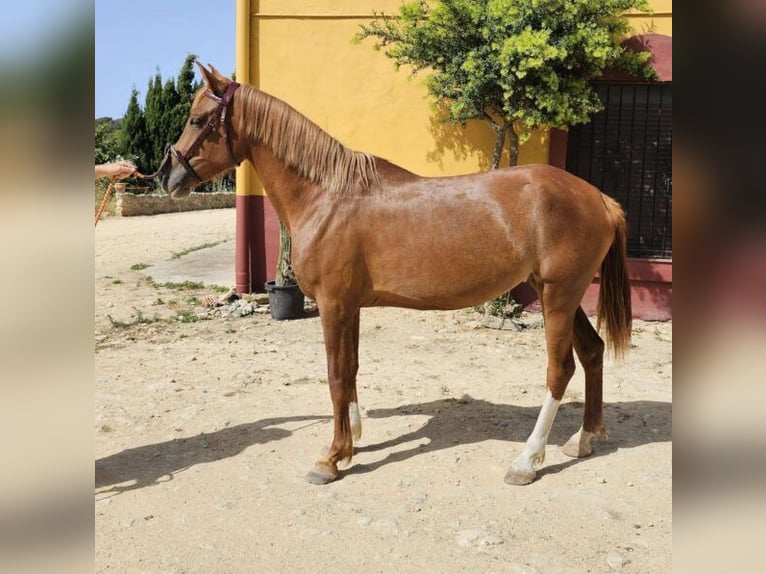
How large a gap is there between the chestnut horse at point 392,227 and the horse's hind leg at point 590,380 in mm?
352

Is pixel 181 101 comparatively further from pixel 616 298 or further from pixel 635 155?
pixel 616 298

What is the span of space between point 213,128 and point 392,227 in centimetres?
115

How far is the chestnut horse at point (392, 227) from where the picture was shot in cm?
329

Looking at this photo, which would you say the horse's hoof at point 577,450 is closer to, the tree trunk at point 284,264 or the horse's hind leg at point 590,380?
the horse's hind leg at point 590,380

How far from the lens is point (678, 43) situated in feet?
2.04

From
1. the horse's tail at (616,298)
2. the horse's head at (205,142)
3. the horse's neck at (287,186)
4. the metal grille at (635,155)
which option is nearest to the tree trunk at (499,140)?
→ the metal grille at (635,155)

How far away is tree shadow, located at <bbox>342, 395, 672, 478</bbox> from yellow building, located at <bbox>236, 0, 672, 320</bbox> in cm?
385

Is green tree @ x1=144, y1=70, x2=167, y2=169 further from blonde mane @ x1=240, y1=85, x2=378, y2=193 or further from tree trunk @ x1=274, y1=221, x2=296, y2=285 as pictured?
blonde mane @ x1=240, y1=85, x2=378, y2=193

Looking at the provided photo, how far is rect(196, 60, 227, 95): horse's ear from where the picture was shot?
3.31 meters

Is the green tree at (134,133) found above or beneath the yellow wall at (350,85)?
above

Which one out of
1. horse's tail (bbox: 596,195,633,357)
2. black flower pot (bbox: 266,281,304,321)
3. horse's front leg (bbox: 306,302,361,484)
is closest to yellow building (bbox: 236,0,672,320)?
black flower pot (bbox: 266,281,304,321)

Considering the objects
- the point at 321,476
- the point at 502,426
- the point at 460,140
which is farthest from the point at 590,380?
the point at 460,140

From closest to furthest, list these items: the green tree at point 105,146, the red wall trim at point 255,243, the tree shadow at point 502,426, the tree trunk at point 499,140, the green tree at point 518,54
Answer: the tree shadow at point 502,426
the green tree at point 518,54
the tree trunk at point 499,140
the red wall trim at point 255,243
the green tree at point 105,146

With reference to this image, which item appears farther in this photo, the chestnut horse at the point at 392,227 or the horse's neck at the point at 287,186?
the horse's neck at the point at 287,186
